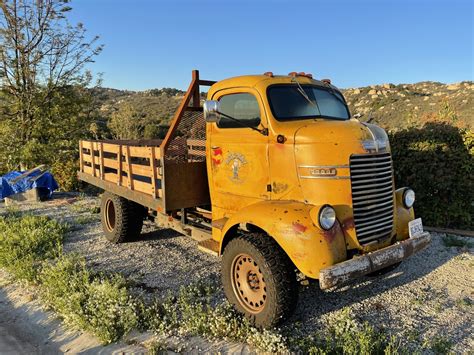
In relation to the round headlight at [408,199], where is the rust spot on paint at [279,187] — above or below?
above

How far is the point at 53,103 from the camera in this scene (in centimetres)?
1198

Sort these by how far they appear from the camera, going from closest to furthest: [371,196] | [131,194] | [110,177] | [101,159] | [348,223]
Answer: [348,223]
[371,196]
[131,194]
[110,177]
[101,159]

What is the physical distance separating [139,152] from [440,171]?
16.2ft

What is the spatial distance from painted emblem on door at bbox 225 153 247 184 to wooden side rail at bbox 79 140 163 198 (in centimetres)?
93

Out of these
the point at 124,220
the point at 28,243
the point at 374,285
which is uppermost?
the point at 124,220

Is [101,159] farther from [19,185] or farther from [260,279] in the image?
[19,185]

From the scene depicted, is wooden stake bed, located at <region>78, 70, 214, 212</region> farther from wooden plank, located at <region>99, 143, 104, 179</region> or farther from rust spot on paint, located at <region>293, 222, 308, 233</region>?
rust spot on paint, located at <region>293, 222, 308, 233</region>

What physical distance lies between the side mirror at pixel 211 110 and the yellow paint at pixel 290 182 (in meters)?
0.38

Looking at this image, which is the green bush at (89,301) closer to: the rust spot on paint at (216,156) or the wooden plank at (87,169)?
the rust spot on paint at (216,156)

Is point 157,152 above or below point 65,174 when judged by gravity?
above

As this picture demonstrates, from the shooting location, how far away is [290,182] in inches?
152

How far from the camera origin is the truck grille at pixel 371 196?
12.2 ft

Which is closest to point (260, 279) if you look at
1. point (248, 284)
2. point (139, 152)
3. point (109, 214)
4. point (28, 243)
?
point (248, 284)

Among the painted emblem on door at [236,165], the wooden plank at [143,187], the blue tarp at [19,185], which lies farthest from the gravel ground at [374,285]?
the blue tarp at [19,185]
